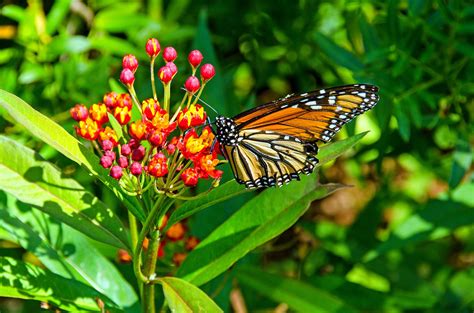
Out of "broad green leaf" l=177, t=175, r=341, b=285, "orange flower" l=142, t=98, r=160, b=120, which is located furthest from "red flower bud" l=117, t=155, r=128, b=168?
"broad green leaf" l=177, t=175, r=341, b=285

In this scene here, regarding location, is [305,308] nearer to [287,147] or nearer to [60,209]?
[287,147]

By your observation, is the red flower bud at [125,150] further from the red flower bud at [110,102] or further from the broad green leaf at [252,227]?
the broad green leaf at [252,227]

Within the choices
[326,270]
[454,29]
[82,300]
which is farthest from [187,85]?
[326,270]

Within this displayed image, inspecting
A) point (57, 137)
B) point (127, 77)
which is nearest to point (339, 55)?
point (127, 77)

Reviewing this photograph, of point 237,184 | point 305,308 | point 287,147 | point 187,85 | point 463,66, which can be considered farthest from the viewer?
point 463,66

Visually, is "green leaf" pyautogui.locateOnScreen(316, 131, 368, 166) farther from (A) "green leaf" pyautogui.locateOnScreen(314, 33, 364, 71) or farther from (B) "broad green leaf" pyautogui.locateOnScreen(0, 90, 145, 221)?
(A) "green leaf" pyautogui.locateOnScreen(314, 33, 364, 71)

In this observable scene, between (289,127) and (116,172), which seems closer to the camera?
(116,172)

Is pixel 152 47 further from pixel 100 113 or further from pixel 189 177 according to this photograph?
pixel 189 177

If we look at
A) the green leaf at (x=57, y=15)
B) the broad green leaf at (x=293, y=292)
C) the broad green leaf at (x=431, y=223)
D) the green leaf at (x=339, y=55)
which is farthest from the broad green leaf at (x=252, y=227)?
the green leaf at (x=57, y=15)
